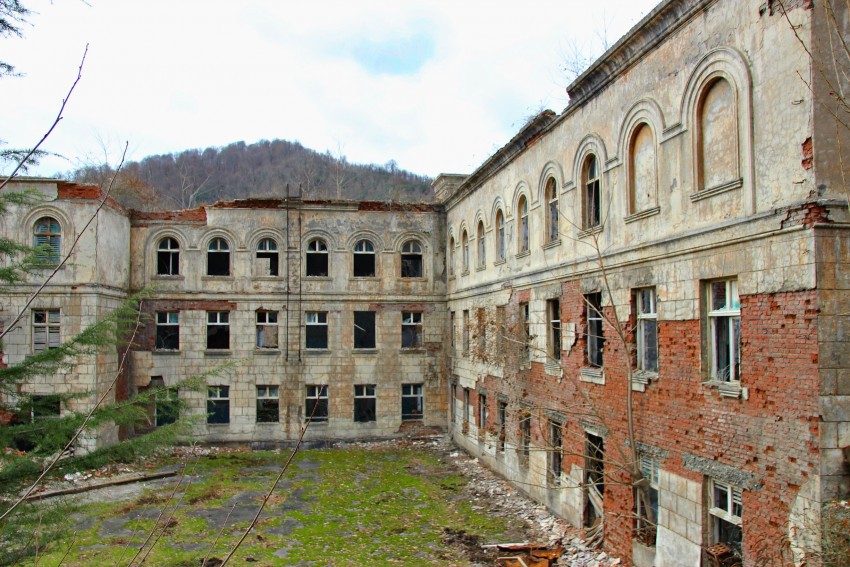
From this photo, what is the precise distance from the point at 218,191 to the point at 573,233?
161 ft

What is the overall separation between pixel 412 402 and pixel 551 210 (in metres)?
12.2

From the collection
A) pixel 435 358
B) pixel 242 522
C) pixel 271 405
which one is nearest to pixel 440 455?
pixel 435 358

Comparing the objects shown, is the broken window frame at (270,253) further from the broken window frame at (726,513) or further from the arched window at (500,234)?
the broken window frame at (726,513)

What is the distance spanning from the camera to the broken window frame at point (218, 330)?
24594 mm

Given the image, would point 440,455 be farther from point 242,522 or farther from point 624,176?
point 624,176

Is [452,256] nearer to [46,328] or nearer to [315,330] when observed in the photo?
[315,330]

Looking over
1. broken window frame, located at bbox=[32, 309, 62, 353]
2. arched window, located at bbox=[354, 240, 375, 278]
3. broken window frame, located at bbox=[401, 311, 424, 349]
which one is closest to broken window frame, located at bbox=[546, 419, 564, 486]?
broken window frame, located at bbox=[401, 311, 424, 349]

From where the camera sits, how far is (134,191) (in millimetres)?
40750

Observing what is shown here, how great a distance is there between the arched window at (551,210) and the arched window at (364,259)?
37.3 ft

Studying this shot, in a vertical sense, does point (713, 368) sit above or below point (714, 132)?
below

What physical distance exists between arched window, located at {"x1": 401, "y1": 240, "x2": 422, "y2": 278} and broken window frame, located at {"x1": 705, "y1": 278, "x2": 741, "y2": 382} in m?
17.0

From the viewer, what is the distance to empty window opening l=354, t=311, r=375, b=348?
2539 cm

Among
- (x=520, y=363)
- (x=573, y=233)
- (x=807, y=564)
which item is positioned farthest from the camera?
(x=520, y=363)

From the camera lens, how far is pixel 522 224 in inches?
692
